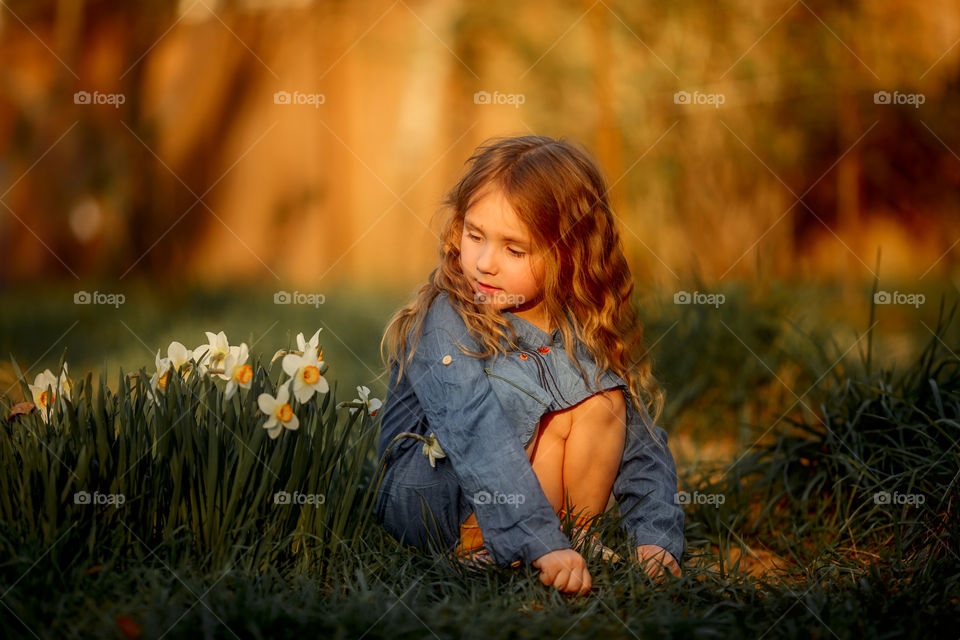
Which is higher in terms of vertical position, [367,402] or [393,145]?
[393,145]

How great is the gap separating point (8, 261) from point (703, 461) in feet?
15.4

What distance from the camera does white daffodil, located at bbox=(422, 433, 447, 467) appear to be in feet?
5.61

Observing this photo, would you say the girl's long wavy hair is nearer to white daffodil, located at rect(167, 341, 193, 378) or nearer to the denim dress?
the denim dress

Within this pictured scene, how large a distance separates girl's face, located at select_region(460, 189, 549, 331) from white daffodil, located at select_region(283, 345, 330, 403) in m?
0.39

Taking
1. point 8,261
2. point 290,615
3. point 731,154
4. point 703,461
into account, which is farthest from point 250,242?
point 290,615

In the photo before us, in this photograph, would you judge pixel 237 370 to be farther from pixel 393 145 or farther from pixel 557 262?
pixel 393 145

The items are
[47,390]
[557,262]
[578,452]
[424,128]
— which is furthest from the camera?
[424,128]

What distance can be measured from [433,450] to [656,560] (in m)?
0.49

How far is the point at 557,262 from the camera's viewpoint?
73.9 inches

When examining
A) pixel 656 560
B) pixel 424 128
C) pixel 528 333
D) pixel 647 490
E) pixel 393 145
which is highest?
pixel 424 128

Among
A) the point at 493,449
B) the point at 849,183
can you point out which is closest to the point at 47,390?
the point at 493,449

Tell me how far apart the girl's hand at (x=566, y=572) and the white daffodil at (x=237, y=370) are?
64cm

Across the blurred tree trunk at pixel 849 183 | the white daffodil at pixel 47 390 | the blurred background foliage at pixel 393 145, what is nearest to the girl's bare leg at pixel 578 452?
the white daffodil at pixel 47 390

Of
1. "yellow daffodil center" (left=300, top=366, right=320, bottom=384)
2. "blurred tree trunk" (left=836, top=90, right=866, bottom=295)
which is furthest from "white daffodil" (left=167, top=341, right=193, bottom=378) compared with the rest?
"blurred tree trunk" (left=836, top=90, right=866, bottom=295)
